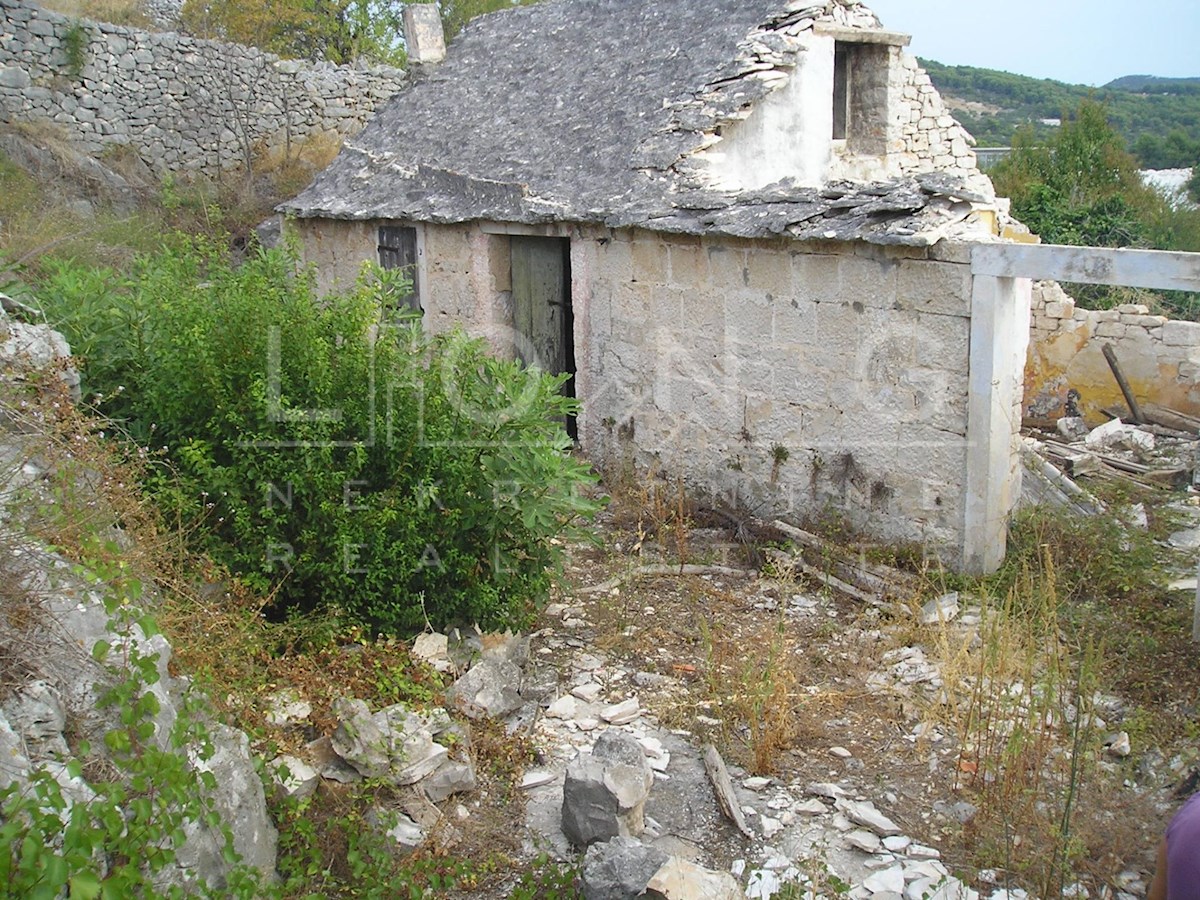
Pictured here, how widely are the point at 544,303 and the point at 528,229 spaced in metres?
0.82

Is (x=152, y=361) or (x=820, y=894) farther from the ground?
(x=152, y=361)

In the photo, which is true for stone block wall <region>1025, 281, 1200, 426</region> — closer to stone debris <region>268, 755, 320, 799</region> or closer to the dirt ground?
the dirt ground

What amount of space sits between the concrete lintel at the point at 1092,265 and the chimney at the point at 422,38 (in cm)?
850

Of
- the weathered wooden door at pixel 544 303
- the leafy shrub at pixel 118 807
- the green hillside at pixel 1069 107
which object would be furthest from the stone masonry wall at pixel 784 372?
the green hillside at pixel 1069 107

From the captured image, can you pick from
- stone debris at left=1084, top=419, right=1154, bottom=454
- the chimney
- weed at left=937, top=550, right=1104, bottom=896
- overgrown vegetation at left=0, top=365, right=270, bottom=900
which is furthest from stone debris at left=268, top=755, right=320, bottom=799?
the chimney

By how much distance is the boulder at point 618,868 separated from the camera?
3.83 metres

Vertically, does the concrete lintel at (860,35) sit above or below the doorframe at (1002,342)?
above

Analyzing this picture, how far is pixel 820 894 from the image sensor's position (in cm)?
397

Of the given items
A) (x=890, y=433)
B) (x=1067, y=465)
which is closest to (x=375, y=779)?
(x=890, y=433)

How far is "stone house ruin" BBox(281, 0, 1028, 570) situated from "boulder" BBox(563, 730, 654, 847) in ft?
10.6

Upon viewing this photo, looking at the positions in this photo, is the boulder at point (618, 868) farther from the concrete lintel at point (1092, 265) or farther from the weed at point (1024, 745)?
the concrete lintel at point (1092, 265)

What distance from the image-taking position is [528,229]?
930 centimetres

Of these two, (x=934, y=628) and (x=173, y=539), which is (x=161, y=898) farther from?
(x=934, y=628)

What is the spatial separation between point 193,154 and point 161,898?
53.7 ft
